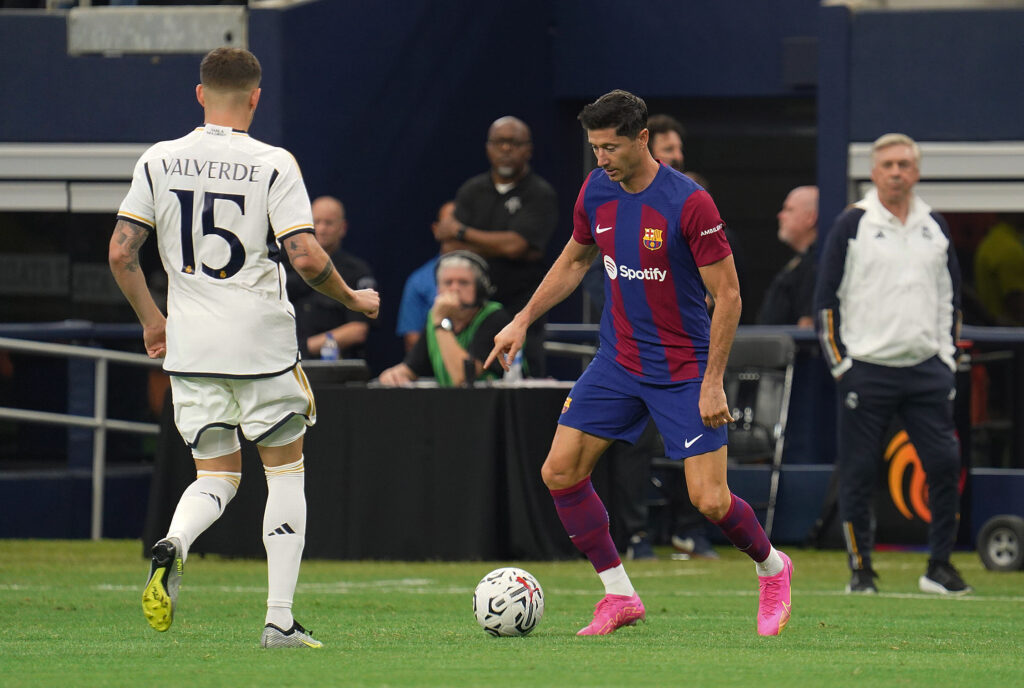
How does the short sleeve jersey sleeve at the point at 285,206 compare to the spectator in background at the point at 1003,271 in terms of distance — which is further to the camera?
the spectator in background at the point at 1003,271

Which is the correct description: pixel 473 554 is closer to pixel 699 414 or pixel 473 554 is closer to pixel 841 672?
pixel 699 414

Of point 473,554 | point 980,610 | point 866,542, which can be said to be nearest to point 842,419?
point 866,542

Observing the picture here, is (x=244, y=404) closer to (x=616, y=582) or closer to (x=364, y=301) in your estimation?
(x=364, y=301)

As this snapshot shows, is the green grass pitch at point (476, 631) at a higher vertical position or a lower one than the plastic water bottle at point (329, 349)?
lower

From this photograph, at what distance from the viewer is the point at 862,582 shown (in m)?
9.94

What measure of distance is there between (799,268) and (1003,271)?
1.54 m

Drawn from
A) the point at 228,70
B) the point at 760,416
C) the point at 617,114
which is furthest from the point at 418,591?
the point at 760,416

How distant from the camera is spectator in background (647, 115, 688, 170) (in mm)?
11280

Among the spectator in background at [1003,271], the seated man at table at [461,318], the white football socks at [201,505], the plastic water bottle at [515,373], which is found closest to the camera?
the white football socks at [201,505]

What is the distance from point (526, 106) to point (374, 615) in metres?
9.48

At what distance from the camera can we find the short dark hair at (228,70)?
6.79 meters

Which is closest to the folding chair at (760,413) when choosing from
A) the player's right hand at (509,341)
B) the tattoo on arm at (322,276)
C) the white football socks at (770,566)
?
the white football socks at (770,566)

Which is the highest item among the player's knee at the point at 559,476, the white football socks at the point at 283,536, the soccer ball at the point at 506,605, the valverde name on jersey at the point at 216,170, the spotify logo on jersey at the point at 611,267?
the valverde name on jersey at the point at 216,170

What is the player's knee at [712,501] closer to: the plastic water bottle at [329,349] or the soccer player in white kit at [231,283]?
the soccer player in white kit at [231,283]
